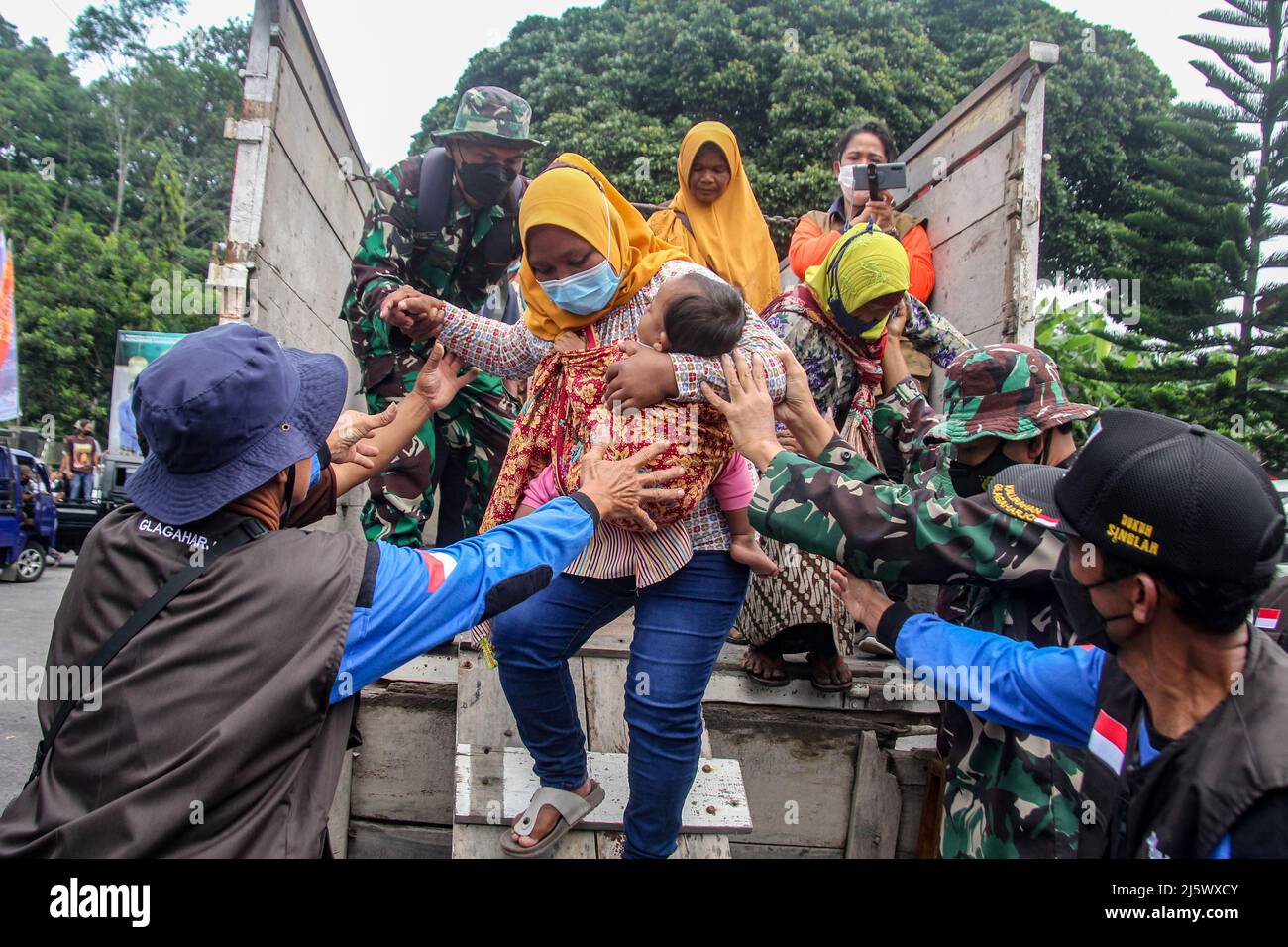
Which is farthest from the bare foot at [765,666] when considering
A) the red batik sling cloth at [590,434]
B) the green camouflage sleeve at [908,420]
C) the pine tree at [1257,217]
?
the pine tree at [1257,217]

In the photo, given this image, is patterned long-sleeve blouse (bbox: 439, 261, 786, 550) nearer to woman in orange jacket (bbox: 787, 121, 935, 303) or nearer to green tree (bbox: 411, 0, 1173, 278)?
woman in orange jacket (bbox: 787, 121, 935, 303)

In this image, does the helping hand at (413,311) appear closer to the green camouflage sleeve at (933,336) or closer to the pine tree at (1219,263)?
the green camouflage sleeve at (933,336)

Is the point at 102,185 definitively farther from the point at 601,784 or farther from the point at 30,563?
the point at 601,784

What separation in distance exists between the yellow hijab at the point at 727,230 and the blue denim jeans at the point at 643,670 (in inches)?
77.8

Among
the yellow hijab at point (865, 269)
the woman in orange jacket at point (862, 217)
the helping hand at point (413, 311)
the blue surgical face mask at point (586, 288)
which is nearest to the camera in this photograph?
the blue surgical face mask at point (586, 288)

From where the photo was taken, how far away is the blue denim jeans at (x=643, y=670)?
7.30ft

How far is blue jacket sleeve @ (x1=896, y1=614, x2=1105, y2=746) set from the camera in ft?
5.32

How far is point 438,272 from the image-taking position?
358cm

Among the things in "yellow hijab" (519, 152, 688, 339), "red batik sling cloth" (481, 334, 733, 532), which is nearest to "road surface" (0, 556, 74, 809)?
"red batik sling cloth" (481, 334, 733, 532)

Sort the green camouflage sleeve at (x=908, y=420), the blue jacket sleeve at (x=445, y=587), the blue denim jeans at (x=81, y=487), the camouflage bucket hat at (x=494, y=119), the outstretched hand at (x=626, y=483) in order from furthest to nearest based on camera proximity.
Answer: the blue denim jeans at (x=81, y=487), the camouflage bucket hat at (x=494, y=119), the green camouflage sleeve at (x=908, y=420), the outstretched hand at (x=626, y=483), the blue jacket sleeve at (x=445, y=587)

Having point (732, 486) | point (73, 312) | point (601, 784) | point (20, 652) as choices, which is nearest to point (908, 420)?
point (732, 486)

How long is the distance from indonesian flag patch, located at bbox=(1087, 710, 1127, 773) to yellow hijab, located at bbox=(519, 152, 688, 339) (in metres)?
1.52

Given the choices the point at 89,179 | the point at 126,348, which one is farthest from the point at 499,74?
the point at 89,179

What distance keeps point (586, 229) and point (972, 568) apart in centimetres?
122
